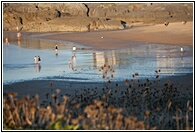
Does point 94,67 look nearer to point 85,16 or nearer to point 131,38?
point 131,38

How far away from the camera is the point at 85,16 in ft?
204

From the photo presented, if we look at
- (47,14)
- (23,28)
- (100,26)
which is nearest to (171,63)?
(100,26)

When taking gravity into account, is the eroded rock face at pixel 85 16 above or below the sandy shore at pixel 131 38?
above

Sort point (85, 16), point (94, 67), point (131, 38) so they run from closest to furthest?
point (94, 67) → point (131, 38) → point (85, 16)

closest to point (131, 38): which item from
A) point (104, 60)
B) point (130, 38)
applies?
point (130, 38)

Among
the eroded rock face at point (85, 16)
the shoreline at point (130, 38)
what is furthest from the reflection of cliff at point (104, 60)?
the eroded rock face at point (85, 16)

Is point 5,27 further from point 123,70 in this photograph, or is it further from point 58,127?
point 58,127

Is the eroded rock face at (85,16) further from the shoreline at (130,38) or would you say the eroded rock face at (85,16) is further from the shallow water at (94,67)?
the shallow water at (94,67)

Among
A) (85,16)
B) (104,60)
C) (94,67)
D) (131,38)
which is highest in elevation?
(85,16)

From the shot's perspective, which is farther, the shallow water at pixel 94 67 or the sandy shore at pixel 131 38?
the sandy shore at pixel 131 38

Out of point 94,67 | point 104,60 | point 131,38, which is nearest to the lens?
point 94,67

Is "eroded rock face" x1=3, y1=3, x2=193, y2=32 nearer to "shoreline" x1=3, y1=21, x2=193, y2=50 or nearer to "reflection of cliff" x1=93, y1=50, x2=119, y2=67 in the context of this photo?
"shoreline" x1=3, y1=21, x2=193, y2=50

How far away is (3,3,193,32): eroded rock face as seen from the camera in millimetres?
50719

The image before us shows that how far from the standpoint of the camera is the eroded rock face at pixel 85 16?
50719mm
